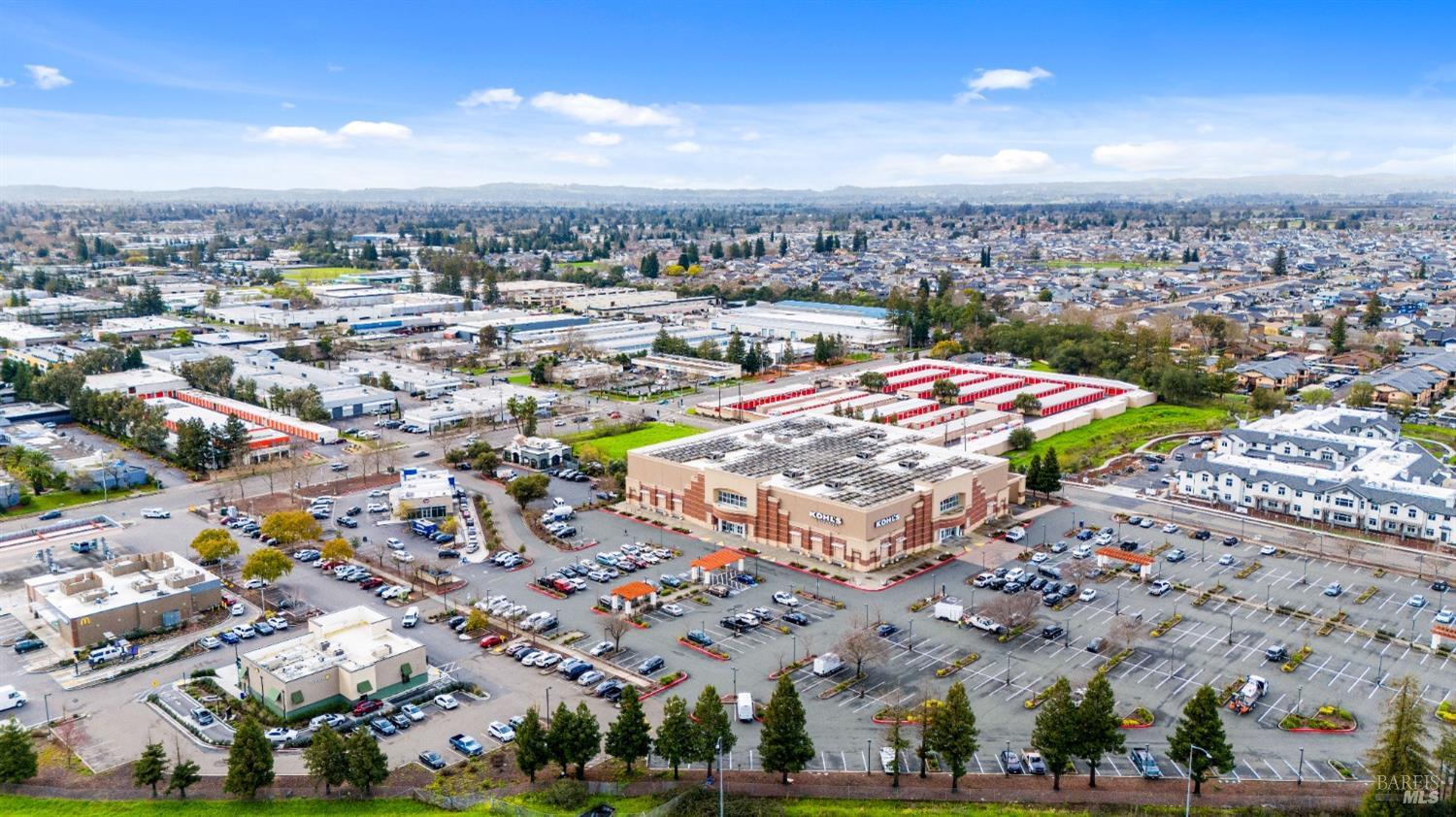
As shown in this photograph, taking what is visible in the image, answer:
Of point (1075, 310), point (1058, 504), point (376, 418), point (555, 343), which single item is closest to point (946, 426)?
point (1058, 504)

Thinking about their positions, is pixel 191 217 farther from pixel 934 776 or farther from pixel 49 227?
pixel 934 776

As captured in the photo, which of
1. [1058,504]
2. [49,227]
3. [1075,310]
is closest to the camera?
[1058,504]

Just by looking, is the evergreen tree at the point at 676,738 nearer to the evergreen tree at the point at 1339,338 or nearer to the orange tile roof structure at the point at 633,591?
the orange tile roof structure at the point at 633,591

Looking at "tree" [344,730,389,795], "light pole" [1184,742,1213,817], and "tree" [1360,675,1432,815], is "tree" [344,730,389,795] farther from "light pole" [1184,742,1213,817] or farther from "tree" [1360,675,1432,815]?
"tree" [1360,675,1432,815]

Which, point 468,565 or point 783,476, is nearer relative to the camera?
point 468,565

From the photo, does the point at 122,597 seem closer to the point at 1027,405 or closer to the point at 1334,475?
the point at 1334,475

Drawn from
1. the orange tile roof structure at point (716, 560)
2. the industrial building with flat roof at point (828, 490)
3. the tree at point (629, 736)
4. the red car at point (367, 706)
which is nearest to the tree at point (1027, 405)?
the industrial building with flat roof at point (828, 490)
